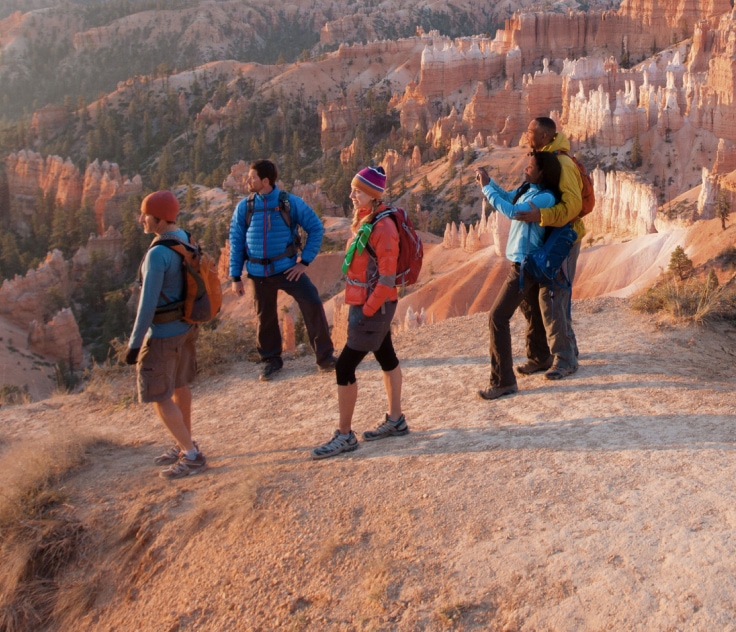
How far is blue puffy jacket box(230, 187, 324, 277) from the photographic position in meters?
6.36

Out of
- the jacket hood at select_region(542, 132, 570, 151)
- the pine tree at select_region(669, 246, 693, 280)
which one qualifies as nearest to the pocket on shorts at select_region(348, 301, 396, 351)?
the jacket hood at select_region(542, 132, 570, 151)

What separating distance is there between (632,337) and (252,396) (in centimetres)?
341

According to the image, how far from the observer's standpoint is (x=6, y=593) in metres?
4.22

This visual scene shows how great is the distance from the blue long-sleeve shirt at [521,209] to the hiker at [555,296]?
0.06 meters

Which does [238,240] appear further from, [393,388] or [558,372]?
[558,372]

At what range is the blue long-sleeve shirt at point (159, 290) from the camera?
14.8 ft

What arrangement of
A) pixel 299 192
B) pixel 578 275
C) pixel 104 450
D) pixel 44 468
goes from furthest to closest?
pixel 299 192 < pixel 578 275 < pixel 104 450 < pixel 44 468

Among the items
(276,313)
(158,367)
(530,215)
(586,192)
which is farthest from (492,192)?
(276,313)

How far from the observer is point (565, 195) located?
521 cm

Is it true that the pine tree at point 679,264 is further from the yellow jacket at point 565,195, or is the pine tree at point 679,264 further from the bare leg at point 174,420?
the bare leg at point 174,420

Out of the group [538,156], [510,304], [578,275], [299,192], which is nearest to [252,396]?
[510,304]

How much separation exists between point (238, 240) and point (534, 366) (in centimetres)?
263

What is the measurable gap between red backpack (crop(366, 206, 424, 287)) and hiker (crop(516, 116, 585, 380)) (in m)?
0.79

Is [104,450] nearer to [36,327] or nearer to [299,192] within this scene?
[36,327]
